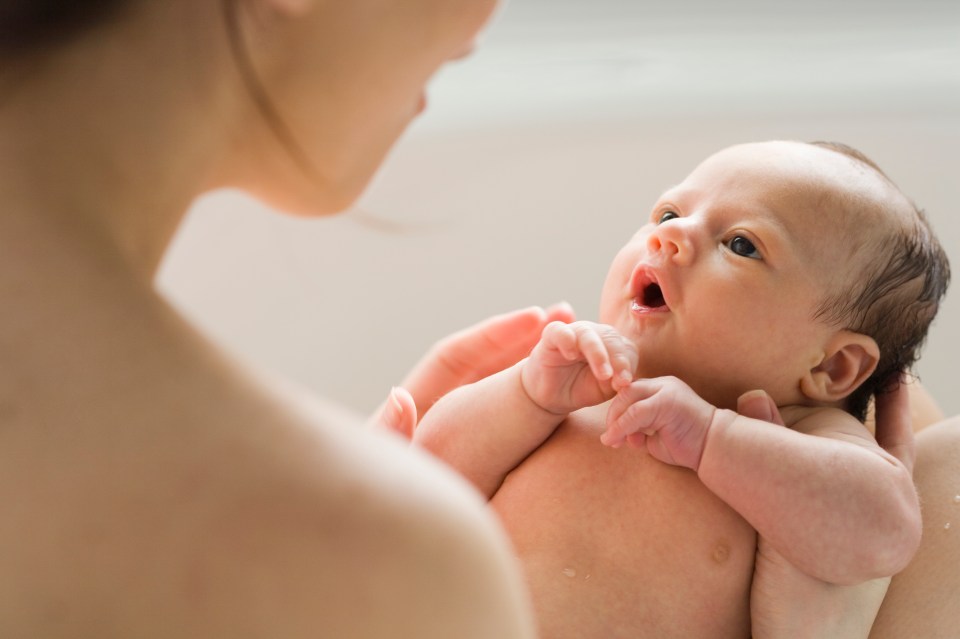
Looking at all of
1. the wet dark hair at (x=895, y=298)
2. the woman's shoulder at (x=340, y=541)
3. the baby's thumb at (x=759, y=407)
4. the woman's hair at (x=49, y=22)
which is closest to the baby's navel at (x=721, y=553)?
the baby's thumb at (x=759, y=407)

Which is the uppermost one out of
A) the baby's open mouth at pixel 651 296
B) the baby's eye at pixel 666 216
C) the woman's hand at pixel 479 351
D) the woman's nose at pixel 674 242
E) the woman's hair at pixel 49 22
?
the woman's hair at pixel 49 22

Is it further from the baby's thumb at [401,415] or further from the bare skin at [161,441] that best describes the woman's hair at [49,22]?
the baby's thumb at [401,415]

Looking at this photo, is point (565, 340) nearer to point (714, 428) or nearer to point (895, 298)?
point (714, 428)

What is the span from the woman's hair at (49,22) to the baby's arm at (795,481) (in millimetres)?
528

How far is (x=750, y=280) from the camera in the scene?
0.94m

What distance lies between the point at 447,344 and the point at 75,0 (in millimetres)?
785

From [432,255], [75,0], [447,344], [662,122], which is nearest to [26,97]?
[75,0]

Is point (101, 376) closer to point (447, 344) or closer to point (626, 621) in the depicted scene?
point (626, 621)

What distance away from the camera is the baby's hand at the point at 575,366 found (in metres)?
0.88

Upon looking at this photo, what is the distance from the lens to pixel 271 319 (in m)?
1.52

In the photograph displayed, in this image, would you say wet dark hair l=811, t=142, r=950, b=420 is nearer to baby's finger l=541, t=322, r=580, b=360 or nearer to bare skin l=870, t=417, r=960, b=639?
bare skin l=870, t=417, r=960, b=639

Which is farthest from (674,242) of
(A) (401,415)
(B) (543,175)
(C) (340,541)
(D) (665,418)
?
(B) (543,175)

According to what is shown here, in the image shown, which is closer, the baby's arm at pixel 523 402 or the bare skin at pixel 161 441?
the bare skin at pixel 161 441

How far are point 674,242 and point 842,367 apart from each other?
19 cm
